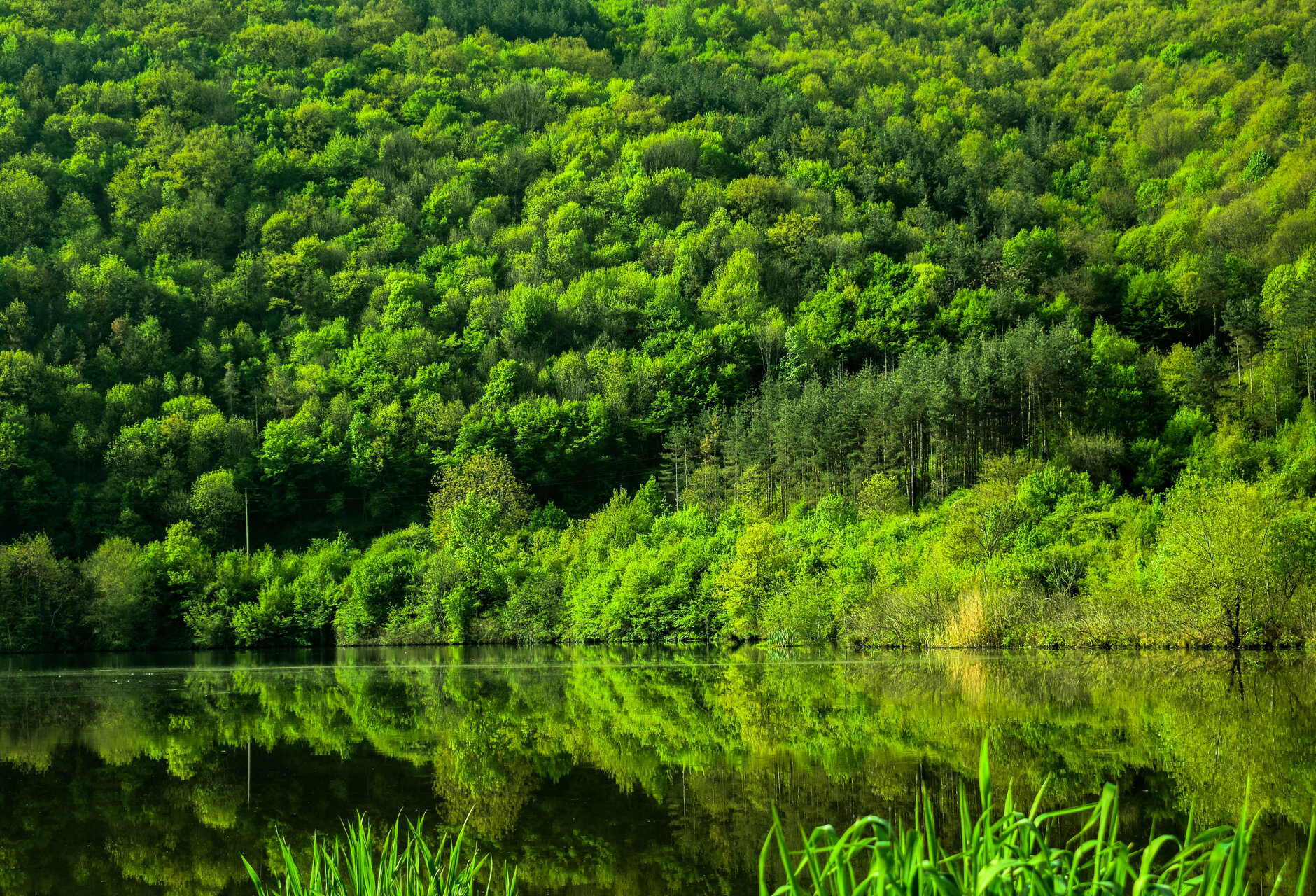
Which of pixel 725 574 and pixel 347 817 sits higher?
pixel 347 817

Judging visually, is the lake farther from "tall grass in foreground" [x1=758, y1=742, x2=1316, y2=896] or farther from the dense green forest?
the dense green forest

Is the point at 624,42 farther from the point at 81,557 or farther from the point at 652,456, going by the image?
the point at 81,557

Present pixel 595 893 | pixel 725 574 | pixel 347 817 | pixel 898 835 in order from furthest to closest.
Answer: pixel 725 574, pixel 347 817, pixel 898 835, pixel 595 893

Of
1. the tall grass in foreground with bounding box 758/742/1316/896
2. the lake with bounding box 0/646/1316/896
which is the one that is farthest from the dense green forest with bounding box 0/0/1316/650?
the tall grass in foreground with bounding box 758/742/1316/896

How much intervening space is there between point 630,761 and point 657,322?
91715mm

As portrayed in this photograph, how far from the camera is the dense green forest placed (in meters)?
51.5

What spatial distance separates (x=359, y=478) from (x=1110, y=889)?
A: 292 feet

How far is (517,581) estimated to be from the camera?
203 feet

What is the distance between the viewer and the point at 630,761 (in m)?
17.0

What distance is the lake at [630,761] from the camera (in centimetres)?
1206

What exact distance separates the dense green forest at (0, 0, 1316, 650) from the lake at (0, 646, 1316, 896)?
460 inches

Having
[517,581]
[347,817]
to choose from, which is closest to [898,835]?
[347,817]

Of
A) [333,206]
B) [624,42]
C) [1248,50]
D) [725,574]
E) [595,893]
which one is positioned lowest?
[725,574]

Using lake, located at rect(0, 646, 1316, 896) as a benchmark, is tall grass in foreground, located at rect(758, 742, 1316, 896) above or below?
above
